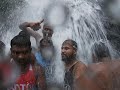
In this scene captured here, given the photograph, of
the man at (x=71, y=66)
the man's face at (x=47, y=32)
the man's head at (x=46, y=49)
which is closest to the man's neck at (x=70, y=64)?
the man at (x=71, y=66)

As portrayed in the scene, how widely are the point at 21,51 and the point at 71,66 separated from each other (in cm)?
82

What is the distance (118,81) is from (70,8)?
513 centimetres

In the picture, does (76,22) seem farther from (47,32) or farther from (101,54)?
(101,54)

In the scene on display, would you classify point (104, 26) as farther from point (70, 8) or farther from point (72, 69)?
point (72, 69)

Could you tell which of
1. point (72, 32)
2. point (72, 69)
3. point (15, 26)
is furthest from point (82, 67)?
point (15, 26)

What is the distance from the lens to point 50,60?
655 centimetres

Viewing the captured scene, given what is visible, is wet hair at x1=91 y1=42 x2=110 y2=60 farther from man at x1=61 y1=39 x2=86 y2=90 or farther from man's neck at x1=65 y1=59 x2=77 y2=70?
man's neck at x1=65 y1=59 x2=77 y2=70

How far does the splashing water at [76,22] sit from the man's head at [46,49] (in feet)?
5.50

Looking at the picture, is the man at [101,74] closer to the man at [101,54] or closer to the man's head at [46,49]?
the man at [101,54]

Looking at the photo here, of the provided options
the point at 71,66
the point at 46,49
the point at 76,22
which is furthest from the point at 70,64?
the point at 76,22

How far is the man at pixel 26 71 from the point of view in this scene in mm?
4883

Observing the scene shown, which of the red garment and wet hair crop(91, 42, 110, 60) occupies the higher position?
wet hair crop(91, 42, 110, 60)

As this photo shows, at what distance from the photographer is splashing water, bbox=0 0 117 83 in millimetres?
8932

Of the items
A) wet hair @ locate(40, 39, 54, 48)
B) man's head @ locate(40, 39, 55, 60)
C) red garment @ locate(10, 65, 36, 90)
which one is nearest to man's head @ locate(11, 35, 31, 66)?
red garment @ locate(10, 65, 36, 90)
